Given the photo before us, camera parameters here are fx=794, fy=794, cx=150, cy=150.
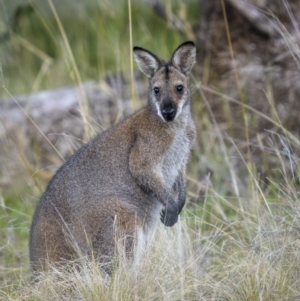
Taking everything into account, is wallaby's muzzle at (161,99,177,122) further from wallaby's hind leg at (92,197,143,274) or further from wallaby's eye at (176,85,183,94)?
wallaby's hind leg at (92,197,143,274)

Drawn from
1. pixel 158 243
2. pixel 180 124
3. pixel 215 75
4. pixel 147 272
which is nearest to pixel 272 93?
pixel 215 75

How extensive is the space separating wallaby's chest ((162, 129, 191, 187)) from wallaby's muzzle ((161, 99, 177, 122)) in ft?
0.75

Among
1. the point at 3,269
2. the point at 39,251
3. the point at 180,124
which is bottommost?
the point at 3,269

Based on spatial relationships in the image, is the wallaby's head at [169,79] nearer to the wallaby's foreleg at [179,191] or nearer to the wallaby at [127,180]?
the wallaby at [127,180]

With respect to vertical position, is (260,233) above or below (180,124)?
below

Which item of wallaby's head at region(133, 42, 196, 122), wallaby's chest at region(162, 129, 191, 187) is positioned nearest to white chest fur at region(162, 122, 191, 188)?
wallaby's chest at region(162, 129, 191, 187)

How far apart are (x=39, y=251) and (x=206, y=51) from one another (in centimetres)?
400

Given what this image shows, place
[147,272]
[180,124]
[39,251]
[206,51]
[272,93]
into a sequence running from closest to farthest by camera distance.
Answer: [147,272] → [39,251] → [180,124] → [272,93] → [206,51]

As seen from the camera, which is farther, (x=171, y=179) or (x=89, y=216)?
(x=171, y=179)

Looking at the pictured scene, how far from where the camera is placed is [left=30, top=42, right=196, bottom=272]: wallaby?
4863 millimetres

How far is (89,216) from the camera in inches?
194

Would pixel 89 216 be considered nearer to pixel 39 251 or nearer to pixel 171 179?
pixel 39 251

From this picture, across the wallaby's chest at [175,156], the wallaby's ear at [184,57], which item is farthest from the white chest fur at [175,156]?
the wallaby's ear at [184,57]

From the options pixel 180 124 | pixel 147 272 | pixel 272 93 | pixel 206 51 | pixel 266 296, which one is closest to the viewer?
pixel 266 296
